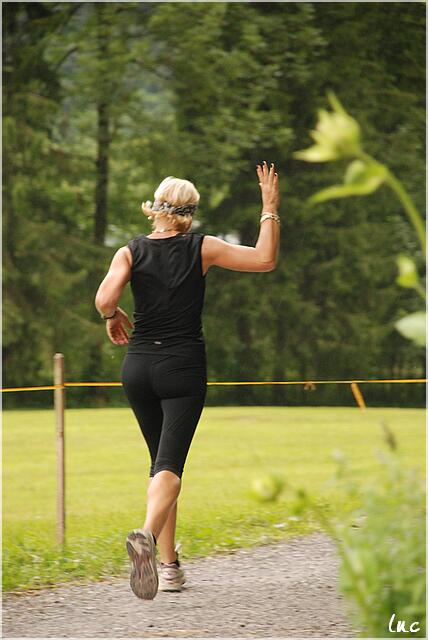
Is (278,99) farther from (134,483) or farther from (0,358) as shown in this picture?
(134,483)

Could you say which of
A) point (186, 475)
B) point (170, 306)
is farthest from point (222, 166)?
point (170, 306)

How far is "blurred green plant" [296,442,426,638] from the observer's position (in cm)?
207

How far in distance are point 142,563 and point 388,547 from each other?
241 centimetres

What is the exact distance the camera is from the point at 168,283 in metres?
4.68

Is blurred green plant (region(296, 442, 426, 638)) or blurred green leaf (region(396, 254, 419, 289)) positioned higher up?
blurred green leaf (region(396, 254, 419, 289))

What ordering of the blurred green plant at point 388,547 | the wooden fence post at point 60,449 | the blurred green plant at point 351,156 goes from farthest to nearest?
the wooden fence post at point 60,449
the blurred green plant at point 388,547
the blurred green plant at point 351,156

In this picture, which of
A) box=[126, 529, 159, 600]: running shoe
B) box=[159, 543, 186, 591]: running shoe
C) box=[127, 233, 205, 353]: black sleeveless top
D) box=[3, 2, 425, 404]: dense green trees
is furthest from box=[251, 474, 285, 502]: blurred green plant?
box=[3, 2, 425, 404]: dense green trees

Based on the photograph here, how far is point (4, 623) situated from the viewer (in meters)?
4.69

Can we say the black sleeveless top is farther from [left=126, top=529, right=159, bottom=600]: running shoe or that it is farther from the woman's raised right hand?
[left=126, top=529, right=159, bottom=600]: running shoe

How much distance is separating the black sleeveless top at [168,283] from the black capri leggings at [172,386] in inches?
2.4

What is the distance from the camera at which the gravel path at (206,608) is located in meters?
4.45

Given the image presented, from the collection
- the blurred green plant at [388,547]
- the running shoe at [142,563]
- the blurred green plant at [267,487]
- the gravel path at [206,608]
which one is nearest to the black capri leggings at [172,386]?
the running shoe at [142,563]

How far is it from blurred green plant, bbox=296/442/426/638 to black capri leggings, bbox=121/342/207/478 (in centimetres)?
256

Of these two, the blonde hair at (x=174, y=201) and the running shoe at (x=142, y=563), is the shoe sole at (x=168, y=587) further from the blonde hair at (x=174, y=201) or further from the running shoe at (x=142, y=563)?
the blonde hair at (x=174, y=201)
